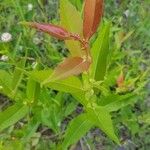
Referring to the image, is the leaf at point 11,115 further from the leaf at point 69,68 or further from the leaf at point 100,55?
the leaf at point 69,68

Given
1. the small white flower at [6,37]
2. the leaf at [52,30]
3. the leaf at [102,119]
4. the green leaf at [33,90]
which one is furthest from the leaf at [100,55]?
the small white flower at [6,37]

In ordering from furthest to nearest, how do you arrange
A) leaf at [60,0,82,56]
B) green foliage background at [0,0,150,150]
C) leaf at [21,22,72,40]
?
green foliage background at [0,0,150,150], leaf at [60,0,82,56], leaf at [21,22,72,40]

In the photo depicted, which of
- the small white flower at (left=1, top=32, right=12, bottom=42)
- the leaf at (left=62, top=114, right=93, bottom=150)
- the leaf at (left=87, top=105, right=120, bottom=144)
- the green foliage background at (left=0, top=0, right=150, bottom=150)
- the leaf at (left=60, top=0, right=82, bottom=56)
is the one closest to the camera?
the leaf at (left=60, top=0, right=82, bottom=56)

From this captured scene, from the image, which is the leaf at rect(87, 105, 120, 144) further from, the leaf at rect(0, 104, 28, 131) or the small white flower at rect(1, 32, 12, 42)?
the small white flower at rect(1, 32, 12, 42)

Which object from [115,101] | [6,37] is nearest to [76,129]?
[115,101]

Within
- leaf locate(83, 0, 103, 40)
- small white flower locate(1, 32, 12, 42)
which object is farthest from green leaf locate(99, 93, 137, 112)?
small white flower locate(1, 32, 12, 42)

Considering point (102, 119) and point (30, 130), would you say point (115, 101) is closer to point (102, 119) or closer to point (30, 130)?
point (102, 119)

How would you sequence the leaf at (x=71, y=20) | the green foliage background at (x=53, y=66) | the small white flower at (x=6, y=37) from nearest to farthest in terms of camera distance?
the leaf at (x=71, y=20), the green foliage background at (x=53, y=66), the small white flower at (x=6, y=37)

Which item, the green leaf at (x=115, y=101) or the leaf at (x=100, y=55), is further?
the green leaf at (x=115, y=101)
